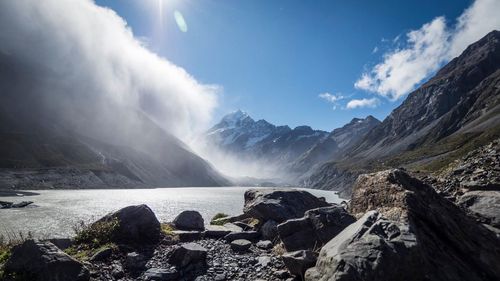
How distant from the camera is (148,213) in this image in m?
18.3

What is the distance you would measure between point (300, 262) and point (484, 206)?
A: 9159 mm

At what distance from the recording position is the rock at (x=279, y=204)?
20.5m

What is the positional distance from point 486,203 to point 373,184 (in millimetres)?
5297

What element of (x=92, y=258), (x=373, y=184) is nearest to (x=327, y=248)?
(x=373, y=184)

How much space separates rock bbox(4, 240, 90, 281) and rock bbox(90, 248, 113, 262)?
230 centimetres

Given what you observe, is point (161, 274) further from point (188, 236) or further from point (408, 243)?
point (408, 243)

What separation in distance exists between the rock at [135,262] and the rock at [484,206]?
1459 cm

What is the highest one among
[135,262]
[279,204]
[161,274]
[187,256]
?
[279,204]

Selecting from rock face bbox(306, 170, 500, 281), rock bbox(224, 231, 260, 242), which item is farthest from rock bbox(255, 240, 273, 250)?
rock face bbox(306, 170, 500, 281)

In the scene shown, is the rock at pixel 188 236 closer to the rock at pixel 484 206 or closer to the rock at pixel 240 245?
the rock at pixel 240 245

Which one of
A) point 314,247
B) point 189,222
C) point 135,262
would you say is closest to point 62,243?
point 135,262

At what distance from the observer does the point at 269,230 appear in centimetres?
1847

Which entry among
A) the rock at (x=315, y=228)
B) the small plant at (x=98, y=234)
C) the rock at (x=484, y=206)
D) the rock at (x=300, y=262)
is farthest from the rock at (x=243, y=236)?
the rock at (x=484, y=206)

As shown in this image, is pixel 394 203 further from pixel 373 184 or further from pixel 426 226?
pixel 373 184
